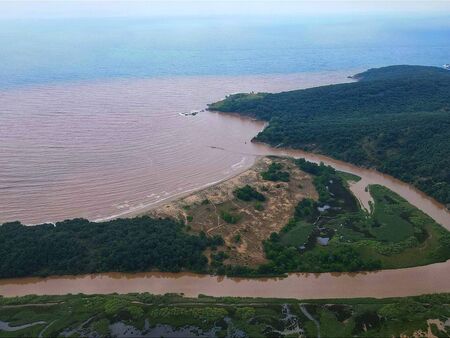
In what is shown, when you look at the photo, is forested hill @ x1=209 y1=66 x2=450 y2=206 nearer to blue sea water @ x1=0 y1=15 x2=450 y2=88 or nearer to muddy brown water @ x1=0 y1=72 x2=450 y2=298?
muddy brown water @ x1=0 y1=72 x2=450 y2=298

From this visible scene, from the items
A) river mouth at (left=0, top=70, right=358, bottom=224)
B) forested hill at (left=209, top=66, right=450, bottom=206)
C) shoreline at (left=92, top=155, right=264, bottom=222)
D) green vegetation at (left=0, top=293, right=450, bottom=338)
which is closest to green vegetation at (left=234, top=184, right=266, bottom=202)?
shoreline at (left=92, top=155, right=264, bottom=222)

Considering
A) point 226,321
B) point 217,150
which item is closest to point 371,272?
point 226,321

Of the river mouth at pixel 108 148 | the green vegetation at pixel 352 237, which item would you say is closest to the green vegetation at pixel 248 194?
the green vegetation at pixel 352 237

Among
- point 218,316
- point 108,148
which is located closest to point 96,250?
point 218,316

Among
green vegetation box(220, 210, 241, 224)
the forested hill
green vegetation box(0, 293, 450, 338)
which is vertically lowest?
green vegetation box(0, 293, 450, 338)

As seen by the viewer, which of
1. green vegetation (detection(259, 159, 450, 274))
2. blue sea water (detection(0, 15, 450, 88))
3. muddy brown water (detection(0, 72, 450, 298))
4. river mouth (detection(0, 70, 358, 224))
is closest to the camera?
muddy brown water (detection(0, 72, 450, 298))

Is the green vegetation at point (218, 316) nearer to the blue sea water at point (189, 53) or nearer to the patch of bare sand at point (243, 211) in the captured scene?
the patch of bare sand at point (243, 211)
